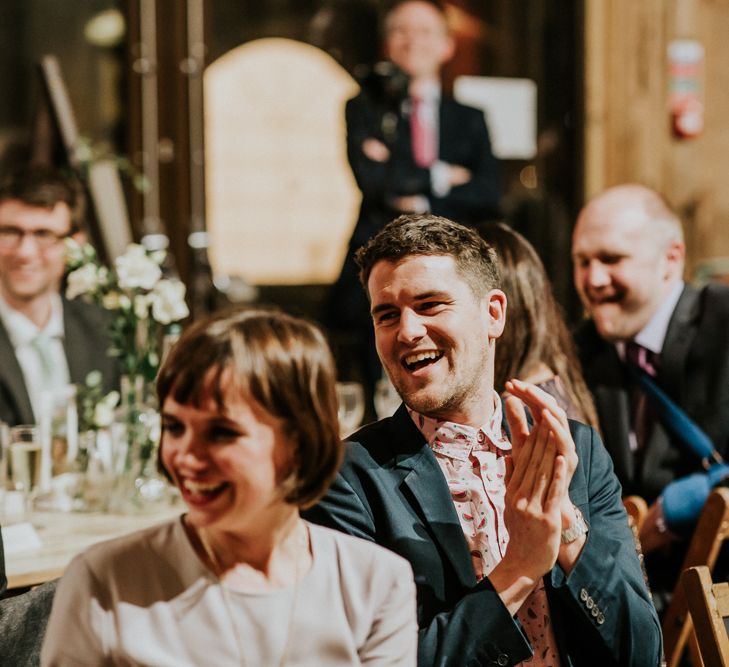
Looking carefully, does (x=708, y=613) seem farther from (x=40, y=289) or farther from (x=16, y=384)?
(x=40, y=289)

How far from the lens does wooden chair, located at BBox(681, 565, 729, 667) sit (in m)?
2.16

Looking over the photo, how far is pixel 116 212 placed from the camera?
5.34 meters

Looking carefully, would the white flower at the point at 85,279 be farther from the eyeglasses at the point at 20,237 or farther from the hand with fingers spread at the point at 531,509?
the hand with fingers spread at the point at 531,509

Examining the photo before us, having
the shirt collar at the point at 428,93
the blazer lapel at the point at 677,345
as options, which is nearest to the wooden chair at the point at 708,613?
the blazer lapel at the point at 677,345

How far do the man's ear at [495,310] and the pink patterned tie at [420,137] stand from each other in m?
3.52

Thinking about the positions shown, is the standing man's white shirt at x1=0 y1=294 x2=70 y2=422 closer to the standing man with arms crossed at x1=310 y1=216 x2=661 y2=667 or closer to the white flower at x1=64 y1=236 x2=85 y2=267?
the white flower at x1=64 y1=236 x2=85 y2=267

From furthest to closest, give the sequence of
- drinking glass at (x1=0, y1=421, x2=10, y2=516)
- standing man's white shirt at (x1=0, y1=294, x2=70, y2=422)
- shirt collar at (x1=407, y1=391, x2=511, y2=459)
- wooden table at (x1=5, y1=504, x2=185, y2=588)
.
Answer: standing man's white shirt at (x1=0, y1=294, x2=70, y2=422)
drinking glass at (x1=0, y1=421, x2=10, y2=516)
wooden table at (x1=5, y1=504, x2=185, y2=588)
shirt collar at (x1=407, y1=391, x2=511, y2=459)

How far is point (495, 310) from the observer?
219cm

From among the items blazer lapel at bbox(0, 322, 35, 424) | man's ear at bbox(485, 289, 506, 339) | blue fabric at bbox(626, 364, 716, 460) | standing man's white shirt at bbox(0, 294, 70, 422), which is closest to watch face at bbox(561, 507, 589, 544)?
man's ear at bbox(485, 289, 506, 339)

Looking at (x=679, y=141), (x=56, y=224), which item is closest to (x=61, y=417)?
(x=56, y=224)

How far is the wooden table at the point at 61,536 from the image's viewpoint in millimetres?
2547

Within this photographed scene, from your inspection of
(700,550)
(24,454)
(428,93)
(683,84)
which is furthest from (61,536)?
(683,84)

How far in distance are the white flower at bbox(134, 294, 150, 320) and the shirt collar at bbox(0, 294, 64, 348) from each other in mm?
1008

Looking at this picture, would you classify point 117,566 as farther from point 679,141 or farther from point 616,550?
point 679,141
